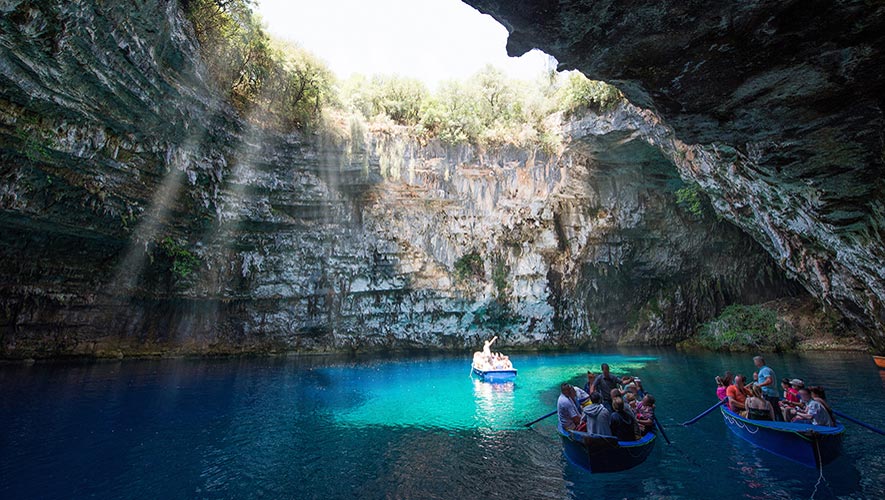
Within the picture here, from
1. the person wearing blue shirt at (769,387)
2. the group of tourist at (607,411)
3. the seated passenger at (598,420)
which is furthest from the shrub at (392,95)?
the seated passenger at (598,420)

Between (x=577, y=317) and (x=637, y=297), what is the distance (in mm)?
4926

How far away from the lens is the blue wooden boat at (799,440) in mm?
6820

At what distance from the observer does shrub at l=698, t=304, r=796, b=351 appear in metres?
23.5

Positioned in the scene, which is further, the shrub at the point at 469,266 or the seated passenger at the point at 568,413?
the shrub at the point at 469,266

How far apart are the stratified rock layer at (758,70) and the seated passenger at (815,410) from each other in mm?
3688

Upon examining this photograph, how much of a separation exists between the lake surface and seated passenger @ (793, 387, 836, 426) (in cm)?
70

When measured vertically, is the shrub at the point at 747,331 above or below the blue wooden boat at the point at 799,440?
above

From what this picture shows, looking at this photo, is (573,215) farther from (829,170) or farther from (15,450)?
(15,450)

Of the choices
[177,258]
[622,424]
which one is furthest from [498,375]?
[177,258]

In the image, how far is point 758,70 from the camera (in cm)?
479

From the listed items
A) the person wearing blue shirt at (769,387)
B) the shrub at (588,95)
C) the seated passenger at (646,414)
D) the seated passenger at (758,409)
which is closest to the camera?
the seated passenger at (646,414)

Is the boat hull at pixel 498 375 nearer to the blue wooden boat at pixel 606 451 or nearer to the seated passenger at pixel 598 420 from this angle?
the blue wooden boat at pixel 606 451

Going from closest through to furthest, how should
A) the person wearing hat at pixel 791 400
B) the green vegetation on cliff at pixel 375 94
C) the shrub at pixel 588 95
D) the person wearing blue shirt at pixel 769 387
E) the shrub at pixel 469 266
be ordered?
1. the person wearing hat at pixel 791 400
2. the person wearing blue shirt at pixel 769 387
3. the green vegetation on cliff at pixel 375 94
4. the shrub at pixel 588 95
5. the shrub at pixel 469 266

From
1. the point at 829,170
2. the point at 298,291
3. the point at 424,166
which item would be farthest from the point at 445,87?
the point at 829,170
